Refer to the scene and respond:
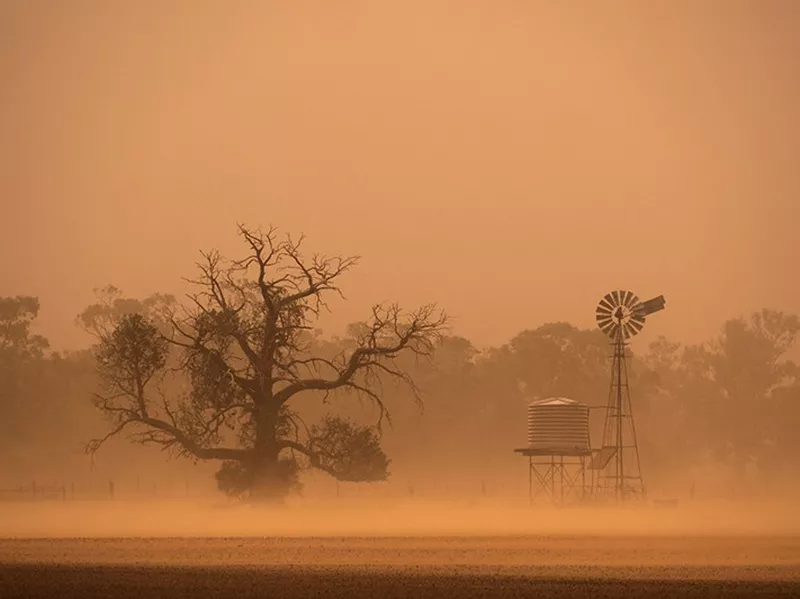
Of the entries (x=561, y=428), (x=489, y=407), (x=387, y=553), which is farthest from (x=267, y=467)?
(x=489, y=407)

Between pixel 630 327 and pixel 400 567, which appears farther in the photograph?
pixel 630 327

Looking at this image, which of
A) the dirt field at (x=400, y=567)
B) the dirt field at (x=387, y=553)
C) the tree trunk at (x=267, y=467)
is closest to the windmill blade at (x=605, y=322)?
the dirt field at (x=387, y=553)

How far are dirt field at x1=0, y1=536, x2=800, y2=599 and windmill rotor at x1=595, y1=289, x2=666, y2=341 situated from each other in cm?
3065

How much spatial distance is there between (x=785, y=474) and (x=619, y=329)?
5943 centimetres

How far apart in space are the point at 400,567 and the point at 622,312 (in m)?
46.7

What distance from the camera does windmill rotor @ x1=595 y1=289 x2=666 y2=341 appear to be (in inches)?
3452

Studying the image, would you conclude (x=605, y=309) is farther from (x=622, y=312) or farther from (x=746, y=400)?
(x=746, y=400)

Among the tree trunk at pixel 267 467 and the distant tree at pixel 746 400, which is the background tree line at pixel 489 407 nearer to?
the distant tree at pixel 746 400

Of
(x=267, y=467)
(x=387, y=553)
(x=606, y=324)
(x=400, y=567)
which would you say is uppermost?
(x=606, y=324)

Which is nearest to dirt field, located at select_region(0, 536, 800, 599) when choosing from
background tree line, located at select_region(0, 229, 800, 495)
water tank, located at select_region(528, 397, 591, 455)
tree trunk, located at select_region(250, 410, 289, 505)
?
tree trunk, located at select_region(250, 410, 289, 505)

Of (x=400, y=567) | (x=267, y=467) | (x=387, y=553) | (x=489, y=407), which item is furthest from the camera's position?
(x=489, y=407)

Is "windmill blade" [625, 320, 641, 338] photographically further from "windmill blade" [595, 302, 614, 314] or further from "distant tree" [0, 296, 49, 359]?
"distant tree" [0, 296, 49, 359]

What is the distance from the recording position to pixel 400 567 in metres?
43.1

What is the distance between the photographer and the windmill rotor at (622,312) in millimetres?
87688
